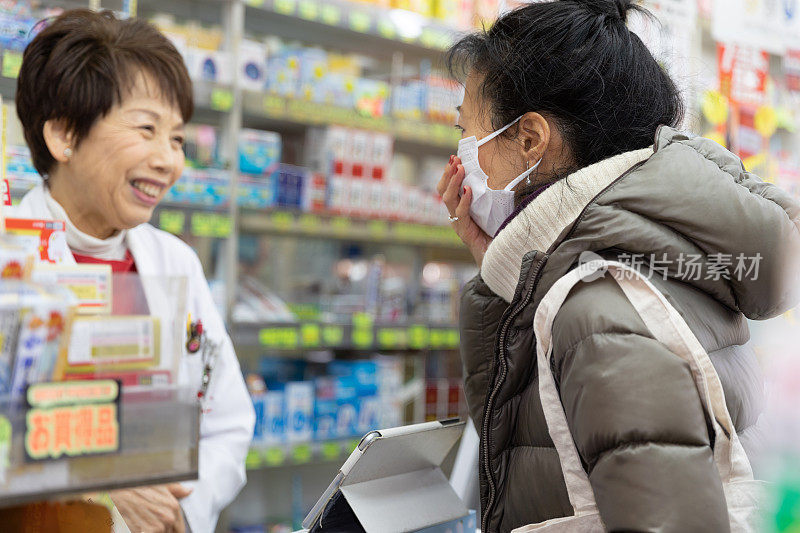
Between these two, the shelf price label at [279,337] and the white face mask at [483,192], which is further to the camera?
the shelf price label at [279,337]

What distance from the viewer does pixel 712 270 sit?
1136mm

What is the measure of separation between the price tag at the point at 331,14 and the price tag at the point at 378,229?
907 mm

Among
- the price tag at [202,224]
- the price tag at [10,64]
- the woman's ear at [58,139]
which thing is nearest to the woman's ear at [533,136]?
the woman's ear at [58,139]

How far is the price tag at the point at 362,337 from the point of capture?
3486 mm

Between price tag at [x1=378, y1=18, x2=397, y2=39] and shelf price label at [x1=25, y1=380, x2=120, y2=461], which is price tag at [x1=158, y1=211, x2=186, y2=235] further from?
shelf price label at [x1=25, y1=380, x2=120, y2=461]

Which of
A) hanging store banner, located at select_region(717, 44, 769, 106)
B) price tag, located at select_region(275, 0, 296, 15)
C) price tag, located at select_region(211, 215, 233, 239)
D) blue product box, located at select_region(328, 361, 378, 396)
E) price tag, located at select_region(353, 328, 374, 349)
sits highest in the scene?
price tag, located at select_region(275, 0, 296, 15)

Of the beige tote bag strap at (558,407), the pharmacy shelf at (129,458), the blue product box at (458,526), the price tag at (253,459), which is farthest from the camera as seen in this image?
the price tag at (253,459)

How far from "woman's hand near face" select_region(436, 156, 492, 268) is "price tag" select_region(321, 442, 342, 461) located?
1.96 metres

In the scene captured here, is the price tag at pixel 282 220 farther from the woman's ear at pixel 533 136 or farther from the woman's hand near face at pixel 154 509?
the woman's ear at pixel 533 136

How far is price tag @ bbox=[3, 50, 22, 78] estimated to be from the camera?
240 cm

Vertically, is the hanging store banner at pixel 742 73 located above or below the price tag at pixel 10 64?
above

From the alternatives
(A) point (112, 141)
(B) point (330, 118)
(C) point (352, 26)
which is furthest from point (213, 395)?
(C) point (352, 26)

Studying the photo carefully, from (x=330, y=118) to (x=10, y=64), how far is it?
1.36m

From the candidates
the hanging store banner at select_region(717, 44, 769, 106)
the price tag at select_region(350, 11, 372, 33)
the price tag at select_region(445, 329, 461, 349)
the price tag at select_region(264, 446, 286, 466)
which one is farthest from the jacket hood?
the hanging store banner at select_region(717, 44, 769, 106)
